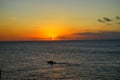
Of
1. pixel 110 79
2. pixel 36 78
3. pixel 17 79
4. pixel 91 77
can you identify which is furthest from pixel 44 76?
pixel 110 79

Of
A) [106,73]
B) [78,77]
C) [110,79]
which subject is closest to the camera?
[110,79]

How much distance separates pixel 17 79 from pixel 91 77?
13587mm

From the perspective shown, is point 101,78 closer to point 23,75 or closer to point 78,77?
point 78,77

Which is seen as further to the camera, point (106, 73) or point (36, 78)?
point (106, 73)

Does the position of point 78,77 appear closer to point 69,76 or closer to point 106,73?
point 69,76

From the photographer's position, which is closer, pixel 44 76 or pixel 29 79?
pixel 29 79

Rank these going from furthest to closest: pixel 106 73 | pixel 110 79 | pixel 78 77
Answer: pixel 106 73, pixel 78 77, pixel 110 79

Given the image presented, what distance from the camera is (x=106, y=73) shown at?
158 feet

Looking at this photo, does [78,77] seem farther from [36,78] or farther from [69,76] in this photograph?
[36,78]

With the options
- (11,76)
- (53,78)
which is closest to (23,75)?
(11,76)

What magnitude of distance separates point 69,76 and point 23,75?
9.00 metres

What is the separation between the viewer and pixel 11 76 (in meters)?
45.2

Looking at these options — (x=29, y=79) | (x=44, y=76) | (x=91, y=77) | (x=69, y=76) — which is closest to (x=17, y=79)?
(x=29, y=79)

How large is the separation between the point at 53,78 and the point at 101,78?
8.77m
